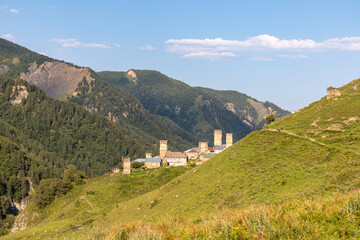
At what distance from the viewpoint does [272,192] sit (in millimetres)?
41188

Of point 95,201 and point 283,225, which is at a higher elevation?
point 283,225

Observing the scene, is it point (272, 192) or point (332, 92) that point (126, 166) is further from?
point (272, 192)

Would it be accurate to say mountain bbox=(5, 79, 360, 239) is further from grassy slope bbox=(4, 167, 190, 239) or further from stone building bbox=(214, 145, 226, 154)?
stone building bbox=(214, 145, 226, 154)

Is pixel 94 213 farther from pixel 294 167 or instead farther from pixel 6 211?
pixel 6 211

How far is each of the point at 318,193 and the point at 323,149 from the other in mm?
16552

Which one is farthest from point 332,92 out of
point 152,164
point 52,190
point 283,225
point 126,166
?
point 52,190

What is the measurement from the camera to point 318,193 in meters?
33.2

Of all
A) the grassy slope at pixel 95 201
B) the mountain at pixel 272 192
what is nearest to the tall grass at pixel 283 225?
the mountain at pixel 272 192

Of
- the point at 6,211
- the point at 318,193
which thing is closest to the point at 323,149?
the point at 318,193

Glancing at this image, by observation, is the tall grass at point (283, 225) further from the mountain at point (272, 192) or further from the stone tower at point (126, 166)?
the stone tower at point (126, 166)

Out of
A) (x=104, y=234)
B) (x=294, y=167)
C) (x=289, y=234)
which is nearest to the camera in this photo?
(x=289, y=234)

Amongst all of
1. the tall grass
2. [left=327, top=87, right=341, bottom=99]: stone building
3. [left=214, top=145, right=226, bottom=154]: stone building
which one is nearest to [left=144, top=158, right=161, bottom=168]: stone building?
[left=214, top=145, right=226, bottom=154]: stone building

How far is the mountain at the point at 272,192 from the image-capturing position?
60.2 ft

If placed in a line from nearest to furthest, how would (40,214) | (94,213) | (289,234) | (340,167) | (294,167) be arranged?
(289,234), (340,167), (294,167), (94,213), (40,214)
